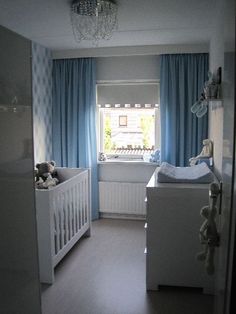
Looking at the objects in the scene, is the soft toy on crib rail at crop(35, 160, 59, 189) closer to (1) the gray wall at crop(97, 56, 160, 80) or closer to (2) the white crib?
(2) the white crib

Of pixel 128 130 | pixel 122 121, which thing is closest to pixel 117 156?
pixel 128 130

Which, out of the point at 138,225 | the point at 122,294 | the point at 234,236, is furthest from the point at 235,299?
the point at 138,225

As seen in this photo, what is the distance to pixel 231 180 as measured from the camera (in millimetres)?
942

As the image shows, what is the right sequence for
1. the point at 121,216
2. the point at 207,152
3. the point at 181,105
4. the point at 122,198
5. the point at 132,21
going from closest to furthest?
the point at 132,21, the point at 207,152, the point at 181,105, the point at 122,198, the point at 121,216

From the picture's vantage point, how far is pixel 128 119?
439 cm

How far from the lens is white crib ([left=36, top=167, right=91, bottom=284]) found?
2.57 meters

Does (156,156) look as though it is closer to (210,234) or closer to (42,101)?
(42,101)

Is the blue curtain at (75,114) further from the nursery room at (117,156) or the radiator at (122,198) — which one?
the radiator at (122,198)

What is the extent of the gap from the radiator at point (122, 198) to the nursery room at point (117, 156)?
0.6 inches

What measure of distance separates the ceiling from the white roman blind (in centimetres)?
56

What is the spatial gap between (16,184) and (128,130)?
127 inches

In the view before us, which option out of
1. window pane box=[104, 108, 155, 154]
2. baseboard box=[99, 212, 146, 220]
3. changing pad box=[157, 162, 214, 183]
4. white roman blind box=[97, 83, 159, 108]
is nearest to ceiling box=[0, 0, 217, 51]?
white roman blind box=[97, 83, 159, 108]

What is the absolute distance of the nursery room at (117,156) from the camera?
49.4 inches

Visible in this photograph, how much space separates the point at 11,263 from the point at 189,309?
1546mm
